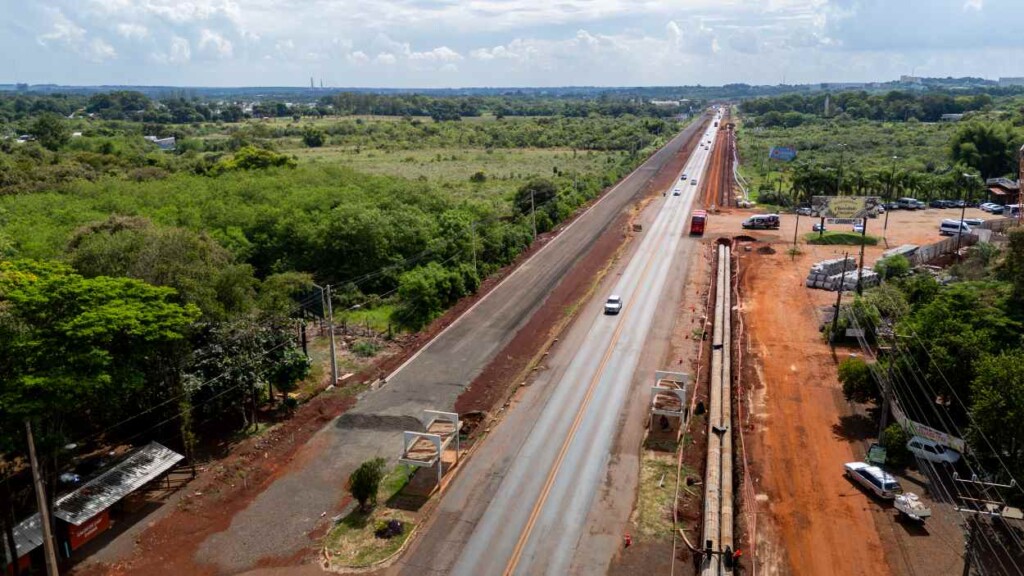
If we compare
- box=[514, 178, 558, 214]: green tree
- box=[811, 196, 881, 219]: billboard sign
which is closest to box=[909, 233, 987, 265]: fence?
box=[811, 196, 881, 219]: billboard sign

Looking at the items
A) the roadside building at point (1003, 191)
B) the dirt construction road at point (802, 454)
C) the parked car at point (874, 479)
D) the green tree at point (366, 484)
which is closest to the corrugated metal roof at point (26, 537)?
the green tree at point (366, 484)

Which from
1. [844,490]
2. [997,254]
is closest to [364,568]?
[844,490]

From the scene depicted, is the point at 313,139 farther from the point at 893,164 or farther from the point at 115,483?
the point at 115,483

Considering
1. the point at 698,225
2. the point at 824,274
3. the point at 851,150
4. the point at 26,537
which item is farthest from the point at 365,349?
the point at 851,150

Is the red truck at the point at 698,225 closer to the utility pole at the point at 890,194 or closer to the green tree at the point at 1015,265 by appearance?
the utility pole at the point at 890,194

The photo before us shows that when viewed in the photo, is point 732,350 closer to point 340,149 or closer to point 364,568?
point 364,568
